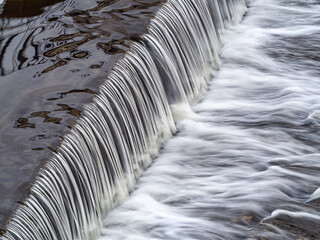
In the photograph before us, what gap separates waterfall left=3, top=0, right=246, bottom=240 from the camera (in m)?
4.81

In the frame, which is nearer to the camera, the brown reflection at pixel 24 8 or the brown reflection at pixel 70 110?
the brown reflection at pixel 70 110

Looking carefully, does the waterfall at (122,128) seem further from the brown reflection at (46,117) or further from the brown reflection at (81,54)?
the brown reflection at (81,54)

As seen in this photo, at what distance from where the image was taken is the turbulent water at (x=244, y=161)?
211 inches

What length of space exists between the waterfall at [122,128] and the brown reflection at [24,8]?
39.7 inches

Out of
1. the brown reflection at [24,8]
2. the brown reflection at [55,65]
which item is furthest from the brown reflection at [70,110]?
the brown reflection at [24,8]

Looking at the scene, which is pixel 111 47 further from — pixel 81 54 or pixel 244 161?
pixel 244 161

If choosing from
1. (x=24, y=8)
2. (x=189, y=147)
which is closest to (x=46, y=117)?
(x=189, y=147)

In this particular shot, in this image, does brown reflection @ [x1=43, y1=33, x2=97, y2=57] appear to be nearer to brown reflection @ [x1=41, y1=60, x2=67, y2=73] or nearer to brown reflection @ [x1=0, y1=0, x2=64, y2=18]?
brown reflection @ [x1=41, y1=60, x2=67, y2=73]

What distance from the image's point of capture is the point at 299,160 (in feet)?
20.4

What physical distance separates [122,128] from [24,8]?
184cm

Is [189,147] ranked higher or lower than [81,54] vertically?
lower

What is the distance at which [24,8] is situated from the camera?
7.15 meters

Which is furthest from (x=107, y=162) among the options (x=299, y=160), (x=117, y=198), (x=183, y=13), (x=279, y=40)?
(x=279, y=40)

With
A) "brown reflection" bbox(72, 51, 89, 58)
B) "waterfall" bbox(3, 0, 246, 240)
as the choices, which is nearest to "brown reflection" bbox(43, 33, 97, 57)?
"brown reflection" bbox(72, 51, 89, 58)
